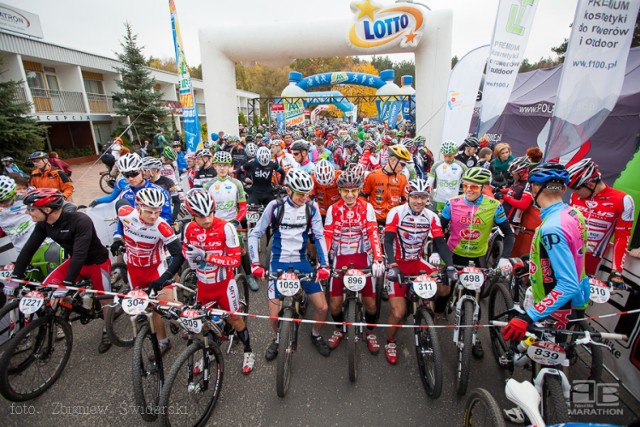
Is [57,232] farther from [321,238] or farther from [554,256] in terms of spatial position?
[554,256]

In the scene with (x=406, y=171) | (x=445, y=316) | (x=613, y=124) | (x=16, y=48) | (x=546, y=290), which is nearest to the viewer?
(x=546, y=290)

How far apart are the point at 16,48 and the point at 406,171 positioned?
70.1ft

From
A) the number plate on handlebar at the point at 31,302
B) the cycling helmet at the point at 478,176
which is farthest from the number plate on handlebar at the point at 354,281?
the number plate on handlebar at the point at 31,302

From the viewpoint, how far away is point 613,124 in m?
8.95

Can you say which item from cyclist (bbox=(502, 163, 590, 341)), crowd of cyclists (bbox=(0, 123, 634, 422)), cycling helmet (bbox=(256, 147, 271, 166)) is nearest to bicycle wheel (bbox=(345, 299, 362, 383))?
crowd of cyclists (bbox=(0, 123, 634, 422))

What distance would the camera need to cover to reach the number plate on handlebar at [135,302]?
2922 mm

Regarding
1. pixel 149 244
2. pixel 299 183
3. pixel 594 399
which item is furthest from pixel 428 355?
pixel 149 244

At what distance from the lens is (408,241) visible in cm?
389

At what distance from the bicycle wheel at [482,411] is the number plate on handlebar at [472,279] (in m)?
1.24

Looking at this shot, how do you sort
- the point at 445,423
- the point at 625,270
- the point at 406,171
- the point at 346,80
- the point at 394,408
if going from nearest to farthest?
the point at 445,423, the point at 394,408, the point at 625,270, the point at 406,171, the point at 346,80

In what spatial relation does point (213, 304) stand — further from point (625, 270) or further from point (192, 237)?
point (625, 270)

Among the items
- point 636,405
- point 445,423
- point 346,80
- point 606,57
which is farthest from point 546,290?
point 346,80

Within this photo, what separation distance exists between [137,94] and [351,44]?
635 inches

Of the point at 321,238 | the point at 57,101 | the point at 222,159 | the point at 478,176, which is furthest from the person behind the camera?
the point at 57,101
